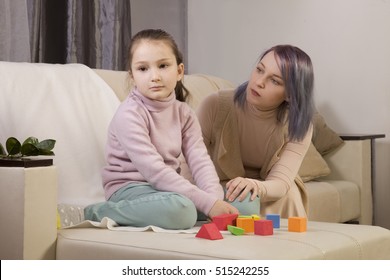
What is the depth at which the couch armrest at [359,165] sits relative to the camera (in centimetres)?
320

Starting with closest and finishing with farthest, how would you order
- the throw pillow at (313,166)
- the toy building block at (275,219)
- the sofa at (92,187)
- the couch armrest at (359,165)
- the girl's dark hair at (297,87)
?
the sofa at (92,187), the toy building block at (275,219), the girl's dark hair at (297,87), the throw pillow at (313,166), the couch armrest at (359,165)

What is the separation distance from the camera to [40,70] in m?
2.39

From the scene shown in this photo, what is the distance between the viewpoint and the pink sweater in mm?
1885

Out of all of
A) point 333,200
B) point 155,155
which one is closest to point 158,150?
point 155,155

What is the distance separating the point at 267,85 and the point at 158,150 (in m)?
0.42

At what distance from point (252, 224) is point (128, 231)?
298mm

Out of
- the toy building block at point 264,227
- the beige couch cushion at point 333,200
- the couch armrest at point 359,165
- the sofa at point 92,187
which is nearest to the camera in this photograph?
the sofa at point 92,187

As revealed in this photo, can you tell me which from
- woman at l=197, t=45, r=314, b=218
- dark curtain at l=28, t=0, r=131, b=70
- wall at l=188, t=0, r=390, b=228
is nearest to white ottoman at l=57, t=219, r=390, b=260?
woman at l=197, t=45, r=314, b=218

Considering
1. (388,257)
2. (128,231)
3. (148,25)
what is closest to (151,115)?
(128,231)

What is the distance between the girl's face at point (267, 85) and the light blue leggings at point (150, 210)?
1.62 ft

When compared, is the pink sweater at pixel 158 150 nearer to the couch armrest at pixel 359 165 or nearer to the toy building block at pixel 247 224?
the toy building block at pixel 247 224

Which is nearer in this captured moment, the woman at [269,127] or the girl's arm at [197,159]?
the girl's arm at [197,159]

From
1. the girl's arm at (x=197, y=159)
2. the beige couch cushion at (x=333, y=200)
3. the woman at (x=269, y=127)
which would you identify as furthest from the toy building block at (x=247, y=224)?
the beige couch cushion at (x=333, y=200)
